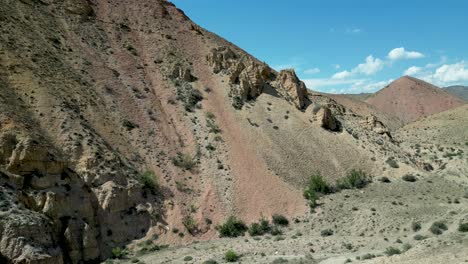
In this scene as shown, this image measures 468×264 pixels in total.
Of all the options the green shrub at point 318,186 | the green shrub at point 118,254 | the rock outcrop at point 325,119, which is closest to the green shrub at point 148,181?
the green shrub at point 118,254

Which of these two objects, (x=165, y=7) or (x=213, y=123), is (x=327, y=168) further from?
(x=165, y=7)

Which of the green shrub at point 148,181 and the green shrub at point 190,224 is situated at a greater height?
the green shrub at point 148,181

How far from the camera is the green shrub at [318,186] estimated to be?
115ft

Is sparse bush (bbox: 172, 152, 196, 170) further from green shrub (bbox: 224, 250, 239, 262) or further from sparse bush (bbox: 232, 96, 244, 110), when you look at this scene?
green shrub (bbox: 224, 250, 239, 262)

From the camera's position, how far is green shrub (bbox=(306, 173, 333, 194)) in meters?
35.0

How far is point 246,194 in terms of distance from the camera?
110ft

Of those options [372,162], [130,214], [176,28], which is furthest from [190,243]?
[176,28]

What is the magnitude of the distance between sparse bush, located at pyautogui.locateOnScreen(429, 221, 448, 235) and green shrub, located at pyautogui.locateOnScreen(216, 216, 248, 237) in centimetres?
1036

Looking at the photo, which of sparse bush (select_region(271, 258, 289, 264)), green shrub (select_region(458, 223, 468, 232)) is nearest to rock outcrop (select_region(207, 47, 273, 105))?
sparse bush (select_region(271, 258, 289, 264))

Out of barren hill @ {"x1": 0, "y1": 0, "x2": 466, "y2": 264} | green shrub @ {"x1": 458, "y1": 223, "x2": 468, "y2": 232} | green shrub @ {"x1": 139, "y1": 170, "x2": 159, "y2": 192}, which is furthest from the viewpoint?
green shrub @ {"x1": 139, "y1": 170, "x2": 159, "y2": 192}

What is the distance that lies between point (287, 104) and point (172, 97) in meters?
9.53

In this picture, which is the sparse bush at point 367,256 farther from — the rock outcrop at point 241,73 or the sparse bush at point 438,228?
the rock outcrop at point 241,73

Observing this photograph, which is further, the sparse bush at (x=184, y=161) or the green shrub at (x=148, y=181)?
the sparse bush at (x=184, y=161)

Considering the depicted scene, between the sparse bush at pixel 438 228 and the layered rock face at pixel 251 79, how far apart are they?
684 inches
